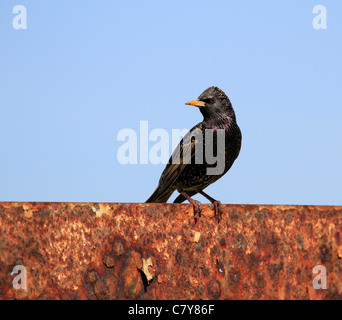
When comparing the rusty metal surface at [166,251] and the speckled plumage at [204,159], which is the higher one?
the speckled plumage at [204,159]

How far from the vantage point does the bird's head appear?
511cm

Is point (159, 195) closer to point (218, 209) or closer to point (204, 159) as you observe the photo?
point (204, 159)

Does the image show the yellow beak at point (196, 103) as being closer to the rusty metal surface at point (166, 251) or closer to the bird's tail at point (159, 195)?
the bird's tail at point (159, 195)

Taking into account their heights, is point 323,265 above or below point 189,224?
below

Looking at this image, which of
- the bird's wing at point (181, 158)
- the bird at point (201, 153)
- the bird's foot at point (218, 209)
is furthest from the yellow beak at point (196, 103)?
the bird's foot at point (218, 209)

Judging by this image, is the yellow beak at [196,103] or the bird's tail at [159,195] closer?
the bird's tail at [159,195]

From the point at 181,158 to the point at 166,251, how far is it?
8.13ft

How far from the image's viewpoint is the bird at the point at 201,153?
484 cm
